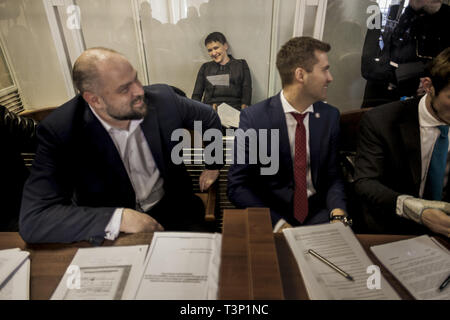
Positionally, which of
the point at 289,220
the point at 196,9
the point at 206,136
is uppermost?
the point at 196,9

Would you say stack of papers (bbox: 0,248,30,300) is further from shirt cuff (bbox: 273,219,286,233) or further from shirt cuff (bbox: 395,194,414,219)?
shirt cuff (bbox: 395,194,414,219)

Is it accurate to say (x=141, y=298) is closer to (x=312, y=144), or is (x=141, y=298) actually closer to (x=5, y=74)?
(x=312, y=144)

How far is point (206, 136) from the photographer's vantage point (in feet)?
5.23

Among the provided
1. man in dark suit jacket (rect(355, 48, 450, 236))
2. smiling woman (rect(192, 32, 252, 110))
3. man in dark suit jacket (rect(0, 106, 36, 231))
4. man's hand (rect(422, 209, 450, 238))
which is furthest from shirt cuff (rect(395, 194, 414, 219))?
man in dark suit jacket (rect(0, 106, 36, 231))

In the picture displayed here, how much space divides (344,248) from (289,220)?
666mm

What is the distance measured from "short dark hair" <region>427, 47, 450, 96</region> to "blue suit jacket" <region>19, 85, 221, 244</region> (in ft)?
3.64

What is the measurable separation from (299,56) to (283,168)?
62cm

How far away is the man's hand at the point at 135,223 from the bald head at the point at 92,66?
0.60 metres

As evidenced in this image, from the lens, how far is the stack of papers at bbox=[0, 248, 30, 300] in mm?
651

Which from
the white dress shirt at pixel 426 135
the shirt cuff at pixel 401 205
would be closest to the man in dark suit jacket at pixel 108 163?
the shirt cuff at pixel 401 205

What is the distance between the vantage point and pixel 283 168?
1374 millimetres

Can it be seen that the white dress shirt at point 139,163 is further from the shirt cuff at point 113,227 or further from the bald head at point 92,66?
the shirt cuff at point 113,227

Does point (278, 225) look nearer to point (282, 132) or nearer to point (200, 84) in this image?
point (282, 132)
